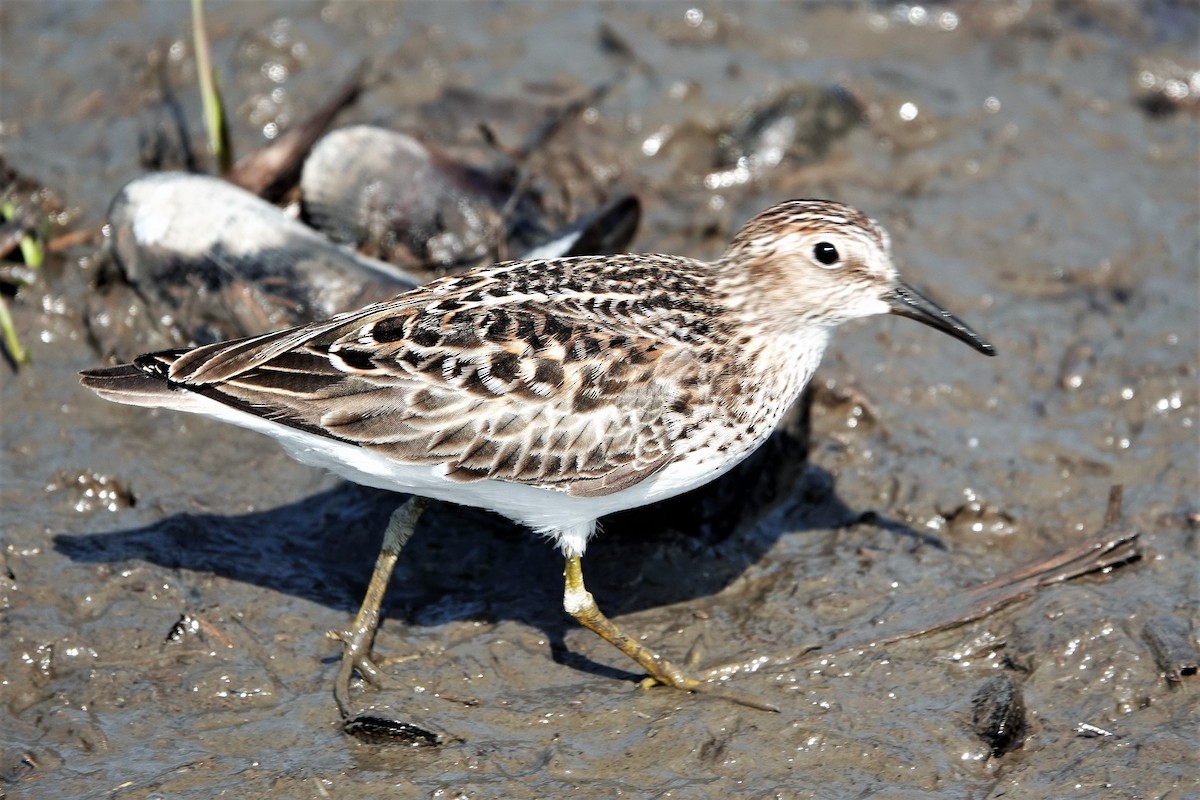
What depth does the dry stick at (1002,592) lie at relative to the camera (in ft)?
21.0

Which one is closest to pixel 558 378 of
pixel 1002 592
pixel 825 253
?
pixel 825 253

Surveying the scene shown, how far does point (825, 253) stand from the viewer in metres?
6.34

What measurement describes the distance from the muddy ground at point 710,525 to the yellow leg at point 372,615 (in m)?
0.10

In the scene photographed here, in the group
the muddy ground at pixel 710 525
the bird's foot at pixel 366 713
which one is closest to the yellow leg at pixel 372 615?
the bird's foot at pixel 366 713

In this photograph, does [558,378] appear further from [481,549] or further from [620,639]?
[481,549]

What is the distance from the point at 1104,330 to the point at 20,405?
631 cm

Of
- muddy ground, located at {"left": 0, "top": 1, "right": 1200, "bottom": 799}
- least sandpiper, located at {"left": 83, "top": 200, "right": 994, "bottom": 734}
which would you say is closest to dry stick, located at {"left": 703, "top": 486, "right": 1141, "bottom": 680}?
muddy ground, located at {"left": 0, "top": 1, "right": 1200, "bottom": 799}

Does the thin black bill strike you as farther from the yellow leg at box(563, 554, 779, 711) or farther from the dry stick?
the yellow leg at box(563, 554, 779, 711)

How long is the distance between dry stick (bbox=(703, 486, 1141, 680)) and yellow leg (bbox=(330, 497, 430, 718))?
5.16 feet

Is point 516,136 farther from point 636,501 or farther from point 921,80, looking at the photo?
point 636,501

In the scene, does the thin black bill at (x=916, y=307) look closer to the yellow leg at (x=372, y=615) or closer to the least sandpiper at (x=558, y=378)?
the least sandpiper at (x=558, y=378)

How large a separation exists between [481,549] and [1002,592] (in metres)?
2.62

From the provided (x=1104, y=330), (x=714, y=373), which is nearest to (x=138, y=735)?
(x=714, y=373)

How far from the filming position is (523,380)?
19.5 feet
